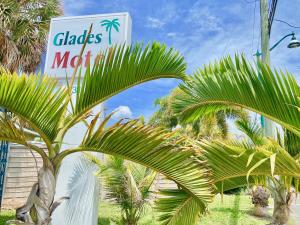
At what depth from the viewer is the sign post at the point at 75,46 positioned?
5.32m

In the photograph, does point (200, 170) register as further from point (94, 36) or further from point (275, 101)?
point (94, 36)

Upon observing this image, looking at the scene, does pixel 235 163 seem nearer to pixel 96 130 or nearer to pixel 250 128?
pixel 96 130

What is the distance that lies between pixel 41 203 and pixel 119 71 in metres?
1.32

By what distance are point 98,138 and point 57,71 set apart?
330cm

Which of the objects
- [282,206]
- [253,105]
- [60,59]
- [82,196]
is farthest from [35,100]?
[282,206]

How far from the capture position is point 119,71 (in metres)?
2.96

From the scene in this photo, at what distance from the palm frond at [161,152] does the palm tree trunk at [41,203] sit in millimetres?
535

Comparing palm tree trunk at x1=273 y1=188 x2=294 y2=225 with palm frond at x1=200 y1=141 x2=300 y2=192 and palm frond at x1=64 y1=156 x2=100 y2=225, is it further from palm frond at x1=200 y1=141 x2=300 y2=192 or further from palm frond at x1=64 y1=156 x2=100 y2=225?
palm frond at x1=64 y1=156 x2=100 y2=225

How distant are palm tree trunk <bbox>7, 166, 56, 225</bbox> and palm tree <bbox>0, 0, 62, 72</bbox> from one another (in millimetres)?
6697

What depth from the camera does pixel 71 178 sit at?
5352mm

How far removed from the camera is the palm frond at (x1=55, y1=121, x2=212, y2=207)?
2.70 m

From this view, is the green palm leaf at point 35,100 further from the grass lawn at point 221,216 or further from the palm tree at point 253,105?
the grass lawn at point 221,216

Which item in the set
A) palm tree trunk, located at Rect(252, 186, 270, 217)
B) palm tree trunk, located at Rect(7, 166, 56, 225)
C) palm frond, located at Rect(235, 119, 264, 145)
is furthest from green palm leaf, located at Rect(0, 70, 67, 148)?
palm tree trunk, located at Rect(252, 186, 270, 217)

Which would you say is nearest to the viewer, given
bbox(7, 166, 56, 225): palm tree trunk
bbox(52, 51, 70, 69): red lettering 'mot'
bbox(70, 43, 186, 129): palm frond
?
bbox(7, 166, 56, 225): palm tree trunk
